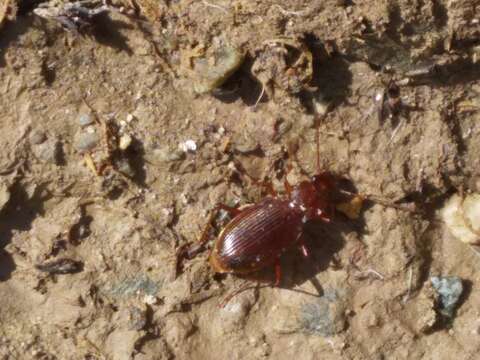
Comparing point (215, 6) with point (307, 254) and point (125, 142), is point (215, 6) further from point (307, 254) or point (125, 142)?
point (307, 254)

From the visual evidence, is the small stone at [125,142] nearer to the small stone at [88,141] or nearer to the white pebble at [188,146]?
the small stone at [88,141]

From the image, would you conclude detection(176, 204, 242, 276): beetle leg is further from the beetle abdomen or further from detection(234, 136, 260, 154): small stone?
detection(234, 136, 260, 154): small stone

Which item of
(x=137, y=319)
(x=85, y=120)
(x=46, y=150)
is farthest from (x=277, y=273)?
(x=46, y=150)

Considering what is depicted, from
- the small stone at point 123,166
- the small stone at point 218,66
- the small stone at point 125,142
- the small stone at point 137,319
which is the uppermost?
the small stone at point 218,66

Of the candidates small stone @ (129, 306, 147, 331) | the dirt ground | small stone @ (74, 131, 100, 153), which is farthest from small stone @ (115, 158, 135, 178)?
small stone @ (129, 306, 147, 331)

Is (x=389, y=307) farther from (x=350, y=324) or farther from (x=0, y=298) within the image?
(x=0, y=298)

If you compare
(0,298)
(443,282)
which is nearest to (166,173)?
(0,298)

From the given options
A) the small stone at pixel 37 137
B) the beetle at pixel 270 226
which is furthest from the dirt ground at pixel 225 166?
the beetle at pixel 270 226
